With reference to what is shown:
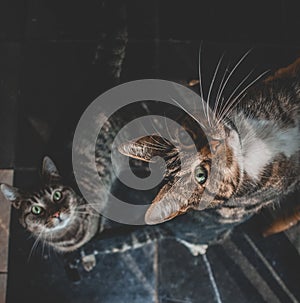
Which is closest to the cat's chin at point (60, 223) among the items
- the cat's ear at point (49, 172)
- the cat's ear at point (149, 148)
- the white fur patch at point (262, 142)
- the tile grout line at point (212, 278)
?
the cat's ear at point (49, 172)

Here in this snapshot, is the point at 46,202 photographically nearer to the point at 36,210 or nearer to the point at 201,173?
the point at 36,210

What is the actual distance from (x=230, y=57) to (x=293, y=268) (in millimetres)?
986

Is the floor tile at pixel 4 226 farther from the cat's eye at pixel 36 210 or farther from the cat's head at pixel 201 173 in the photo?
the cat's head at pixel 201 173

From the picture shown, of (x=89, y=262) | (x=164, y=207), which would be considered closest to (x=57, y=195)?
(x=89, y=262)

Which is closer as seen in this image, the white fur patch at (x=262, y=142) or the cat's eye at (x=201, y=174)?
the cat's eye at (x=201, y=174)

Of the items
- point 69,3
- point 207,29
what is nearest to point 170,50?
point 207,29

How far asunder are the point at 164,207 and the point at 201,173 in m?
0.15

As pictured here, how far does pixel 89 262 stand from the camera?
1.95m

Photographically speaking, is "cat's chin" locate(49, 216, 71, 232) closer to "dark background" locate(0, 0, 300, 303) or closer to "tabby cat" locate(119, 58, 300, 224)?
"dark background" locate(0, 0, 300, 303)

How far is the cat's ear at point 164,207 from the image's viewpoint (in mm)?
1349

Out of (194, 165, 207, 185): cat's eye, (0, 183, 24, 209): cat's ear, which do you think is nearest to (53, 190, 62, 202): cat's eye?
(0, 183, 24, 209): cat's ear

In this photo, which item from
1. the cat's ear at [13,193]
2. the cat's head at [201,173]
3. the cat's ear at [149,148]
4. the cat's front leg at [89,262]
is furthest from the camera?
the cat's front leg at [89,262]

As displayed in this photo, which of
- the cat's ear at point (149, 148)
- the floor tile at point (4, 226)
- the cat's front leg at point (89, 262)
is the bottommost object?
the cat's ear at point (149, 148)

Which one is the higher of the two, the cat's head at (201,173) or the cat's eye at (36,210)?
the cat's eye at (36,210)
